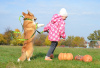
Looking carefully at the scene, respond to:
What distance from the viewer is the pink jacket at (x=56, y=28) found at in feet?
19.0

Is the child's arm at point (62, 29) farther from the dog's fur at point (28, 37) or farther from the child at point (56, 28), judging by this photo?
the dog's fur at point (28, 37)

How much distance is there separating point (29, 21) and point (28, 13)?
1.09 feet

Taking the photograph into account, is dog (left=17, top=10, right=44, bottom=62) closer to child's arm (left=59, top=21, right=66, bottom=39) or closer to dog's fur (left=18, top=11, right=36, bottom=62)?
dog's fur (left=18, top=11, right=36, bottom=62)

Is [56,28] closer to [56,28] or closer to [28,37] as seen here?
[56,28]

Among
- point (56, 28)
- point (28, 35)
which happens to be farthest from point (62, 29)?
point (28, 35)

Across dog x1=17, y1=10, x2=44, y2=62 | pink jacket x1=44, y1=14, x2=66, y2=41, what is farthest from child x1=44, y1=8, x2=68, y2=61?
dog x1=17, y1=10, x2=44, y2=62

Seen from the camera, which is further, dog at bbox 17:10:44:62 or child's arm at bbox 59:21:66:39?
child's arm at bbox 59:21:66:39

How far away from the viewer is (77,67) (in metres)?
4.26

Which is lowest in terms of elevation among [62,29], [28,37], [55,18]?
[28,37]

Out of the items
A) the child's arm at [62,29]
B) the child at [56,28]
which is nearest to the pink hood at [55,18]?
the child at [56,28]

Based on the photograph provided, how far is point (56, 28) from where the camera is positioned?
5859 millimetres

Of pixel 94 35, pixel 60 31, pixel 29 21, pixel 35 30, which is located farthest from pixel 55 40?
pixel 94 35

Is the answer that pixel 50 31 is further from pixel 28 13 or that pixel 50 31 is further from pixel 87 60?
pixel 87 60

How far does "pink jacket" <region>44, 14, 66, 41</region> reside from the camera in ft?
19.0
